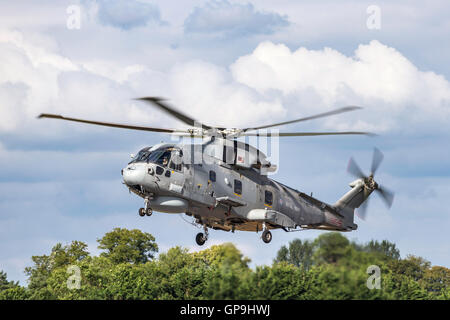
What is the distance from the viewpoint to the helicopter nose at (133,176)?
46.2m

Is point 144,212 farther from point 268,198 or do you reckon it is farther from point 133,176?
point 268,198

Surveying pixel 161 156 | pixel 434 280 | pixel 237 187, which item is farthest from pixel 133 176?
pixel 434 280

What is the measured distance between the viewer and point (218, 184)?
49781 mm

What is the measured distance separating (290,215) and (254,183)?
14.0 ft

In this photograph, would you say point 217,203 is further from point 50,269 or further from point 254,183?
point 50,269

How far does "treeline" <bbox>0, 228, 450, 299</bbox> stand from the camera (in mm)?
37219

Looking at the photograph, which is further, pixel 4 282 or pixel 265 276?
pixel 4 282

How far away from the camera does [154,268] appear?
8175cm

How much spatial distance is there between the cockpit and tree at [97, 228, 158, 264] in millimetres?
64979

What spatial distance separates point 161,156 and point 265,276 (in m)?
9.57

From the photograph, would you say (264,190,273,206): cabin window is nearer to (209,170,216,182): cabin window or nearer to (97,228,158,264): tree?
(209,170,216,182): cabin window

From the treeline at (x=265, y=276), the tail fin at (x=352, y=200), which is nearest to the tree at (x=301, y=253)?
the treeline at (x=265, y=276)

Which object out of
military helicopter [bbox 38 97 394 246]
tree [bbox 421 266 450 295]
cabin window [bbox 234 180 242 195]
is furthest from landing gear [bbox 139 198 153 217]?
tree [bbox 421 266 450 295]
